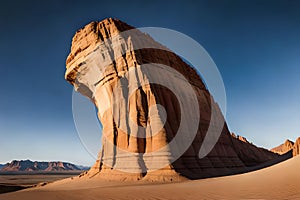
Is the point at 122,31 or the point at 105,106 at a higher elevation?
the point at 122,31

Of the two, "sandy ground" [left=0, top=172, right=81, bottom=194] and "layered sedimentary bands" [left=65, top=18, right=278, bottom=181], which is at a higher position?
"layered sedimentary bands" [left=65, top=18, right=278, bottom=181]

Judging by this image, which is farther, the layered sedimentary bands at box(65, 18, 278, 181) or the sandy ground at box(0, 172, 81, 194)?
the sandy ground at box(0, 172, 81, 194)

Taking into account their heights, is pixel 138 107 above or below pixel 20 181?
above

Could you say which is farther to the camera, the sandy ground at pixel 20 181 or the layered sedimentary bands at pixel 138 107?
the sandy ground at pixel 20 181

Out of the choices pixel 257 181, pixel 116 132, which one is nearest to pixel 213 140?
pixel 116 132

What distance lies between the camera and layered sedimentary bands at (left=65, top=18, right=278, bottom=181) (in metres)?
16.9

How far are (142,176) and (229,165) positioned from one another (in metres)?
11.1

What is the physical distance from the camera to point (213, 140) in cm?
2414

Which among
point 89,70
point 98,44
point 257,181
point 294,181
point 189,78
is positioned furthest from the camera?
point 189,78

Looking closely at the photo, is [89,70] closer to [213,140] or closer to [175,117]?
[175,117]

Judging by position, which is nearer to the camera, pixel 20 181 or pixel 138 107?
pixel 138 107

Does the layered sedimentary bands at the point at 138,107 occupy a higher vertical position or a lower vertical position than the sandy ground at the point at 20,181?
higher

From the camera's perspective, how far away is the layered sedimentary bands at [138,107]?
16.9 metres

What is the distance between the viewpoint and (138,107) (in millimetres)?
18781
